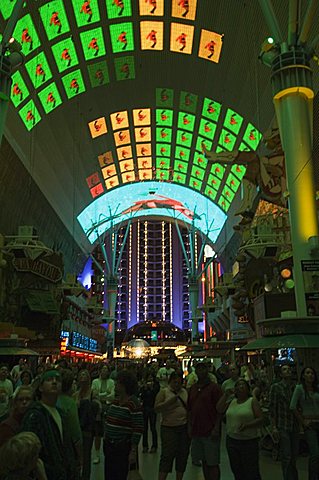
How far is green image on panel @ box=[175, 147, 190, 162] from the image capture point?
3728 centimetres

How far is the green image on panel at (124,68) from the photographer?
87.5ft

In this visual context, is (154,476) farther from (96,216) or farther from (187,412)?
(96,216)

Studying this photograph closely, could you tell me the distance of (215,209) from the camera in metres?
42.8

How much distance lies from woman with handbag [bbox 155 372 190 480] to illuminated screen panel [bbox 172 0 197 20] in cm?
2094

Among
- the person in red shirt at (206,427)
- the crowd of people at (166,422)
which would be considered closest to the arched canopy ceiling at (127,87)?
the crowd of people at (166,422)

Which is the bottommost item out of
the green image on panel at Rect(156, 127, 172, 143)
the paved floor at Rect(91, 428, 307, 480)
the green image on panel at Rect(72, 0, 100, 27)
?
the paved floor at Rect(91, 428, 307, 480)

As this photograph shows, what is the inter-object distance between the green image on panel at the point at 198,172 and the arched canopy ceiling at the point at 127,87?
1351 mm

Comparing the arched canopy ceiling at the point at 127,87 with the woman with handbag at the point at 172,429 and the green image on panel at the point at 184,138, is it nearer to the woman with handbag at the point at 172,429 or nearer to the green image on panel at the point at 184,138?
the green image on panel at the point at 184,138

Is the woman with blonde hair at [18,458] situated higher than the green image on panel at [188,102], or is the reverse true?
the green image on panel at [188,102]

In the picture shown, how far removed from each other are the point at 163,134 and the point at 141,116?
3.36m

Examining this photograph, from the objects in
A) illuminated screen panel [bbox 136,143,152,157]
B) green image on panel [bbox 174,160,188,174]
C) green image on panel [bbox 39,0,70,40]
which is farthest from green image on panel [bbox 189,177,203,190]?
green image on panel [bbox 39,0,70,40]

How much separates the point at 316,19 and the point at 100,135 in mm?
19489

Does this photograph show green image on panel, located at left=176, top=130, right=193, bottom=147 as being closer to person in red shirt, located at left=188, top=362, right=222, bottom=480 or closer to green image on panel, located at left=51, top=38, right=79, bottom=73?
green image on panel, located at left=51, top=38, right=79, bottom=73

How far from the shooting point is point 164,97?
100 feet
